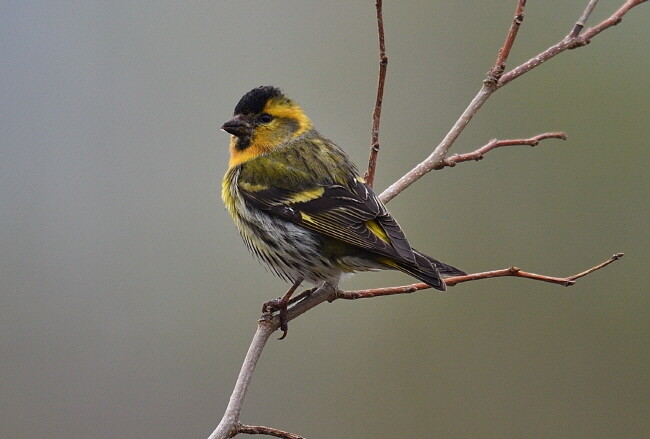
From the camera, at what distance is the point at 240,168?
5160mm

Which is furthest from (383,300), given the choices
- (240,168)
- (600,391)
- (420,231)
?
(240,168)

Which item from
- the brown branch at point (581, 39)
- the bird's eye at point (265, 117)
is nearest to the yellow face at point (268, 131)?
the bird's eye at point (265, 117)

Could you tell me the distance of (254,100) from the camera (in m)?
5.29

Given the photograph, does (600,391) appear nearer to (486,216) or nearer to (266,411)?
(486,216)

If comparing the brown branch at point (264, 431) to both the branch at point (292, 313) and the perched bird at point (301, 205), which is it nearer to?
the branch at point (292, 313)

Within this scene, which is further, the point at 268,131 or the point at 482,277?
the point at 268,131

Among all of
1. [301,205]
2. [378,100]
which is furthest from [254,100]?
[378,100]

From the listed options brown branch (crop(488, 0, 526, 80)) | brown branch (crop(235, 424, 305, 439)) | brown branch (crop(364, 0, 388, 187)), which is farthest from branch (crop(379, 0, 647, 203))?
brown branch (crop(235, 424, 305, 439))

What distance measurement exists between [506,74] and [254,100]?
4.93 ft

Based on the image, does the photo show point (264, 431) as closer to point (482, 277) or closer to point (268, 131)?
point (482, 277)

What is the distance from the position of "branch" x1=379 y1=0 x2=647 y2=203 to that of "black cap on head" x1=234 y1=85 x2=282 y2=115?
1.01 m

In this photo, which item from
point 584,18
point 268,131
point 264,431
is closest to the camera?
point 264,431

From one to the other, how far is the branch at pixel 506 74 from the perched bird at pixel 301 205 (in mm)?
274

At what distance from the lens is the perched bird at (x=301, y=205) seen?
4457 millimetres
